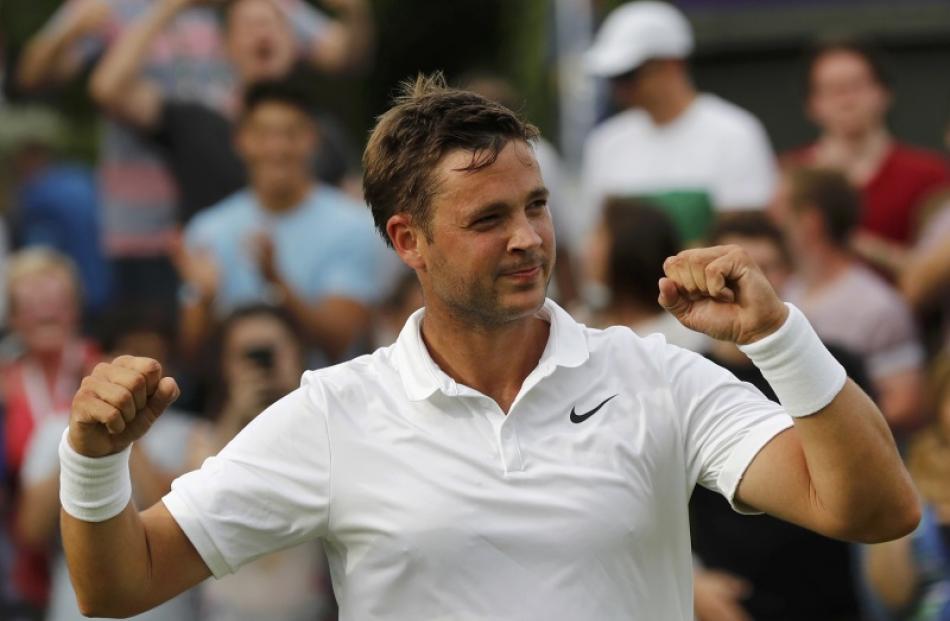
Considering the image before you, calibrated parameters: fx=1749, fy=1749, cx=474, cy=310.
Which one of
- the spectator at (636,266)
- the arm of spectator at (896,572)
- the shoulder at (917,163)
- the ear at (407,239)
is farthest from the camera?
the shoulder at (917,163)

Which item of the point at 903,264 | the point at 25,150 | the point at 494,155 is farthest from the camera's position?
the point at 25,150

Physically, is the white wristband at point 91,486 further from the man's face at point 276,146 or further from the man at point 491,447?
the man's face at point 276,146

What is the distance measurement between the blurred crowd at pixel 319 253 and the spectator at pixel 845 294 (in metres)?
0.01

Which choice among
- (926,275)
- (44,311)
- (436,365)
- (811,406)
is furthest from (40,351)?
(811,406)

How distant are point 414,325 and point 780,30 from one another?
624 cm

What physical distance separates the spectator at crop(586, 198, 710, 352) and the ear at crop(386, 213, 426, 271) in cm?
242

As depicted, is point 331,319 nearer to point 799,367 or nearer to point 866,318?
point 866,318

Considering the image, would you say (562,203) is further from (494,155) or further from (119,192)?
(494,155)

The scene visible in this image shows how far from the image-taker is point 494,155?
3.72 metres

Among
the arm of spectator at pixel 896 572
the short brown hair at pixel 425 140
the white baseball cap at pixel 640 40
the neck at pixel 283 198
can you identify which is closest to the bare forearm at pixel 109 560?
the short brown hair at pixel 425 140

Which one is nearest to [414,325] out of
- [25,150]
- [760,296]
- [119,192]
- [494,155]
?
[494,155]

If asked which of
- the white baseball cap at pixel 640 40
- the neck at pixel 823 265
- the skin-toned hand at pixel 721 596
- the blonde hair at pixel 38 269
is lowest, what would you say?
the skin-toned hand at pixel 721 596

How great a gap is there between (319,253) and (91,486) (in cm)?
427

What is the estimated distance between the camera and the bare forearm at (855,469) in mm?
3436
